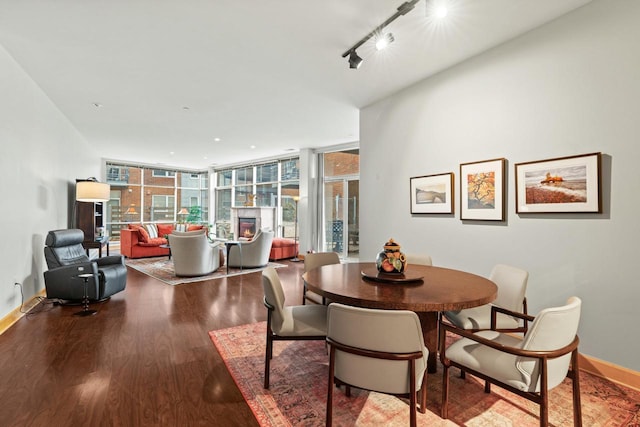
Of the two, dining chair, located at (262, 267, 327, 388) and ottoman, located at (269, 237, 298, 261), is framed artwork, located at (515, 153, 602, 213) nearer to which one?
dining chair, located at (262, 267, 327, 388)

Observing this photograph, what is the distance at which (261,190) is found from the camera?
10.0 meters

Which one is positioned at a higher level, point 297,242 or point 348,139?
point 348,139

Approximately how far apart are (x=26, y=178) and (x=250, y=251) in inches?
145

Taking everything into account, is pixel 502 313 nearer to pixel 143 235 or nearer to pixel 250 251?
pixel 250 251

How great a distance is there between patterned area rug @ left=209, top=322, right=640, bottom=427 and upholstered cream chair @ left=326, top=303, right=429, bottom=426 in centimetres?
48

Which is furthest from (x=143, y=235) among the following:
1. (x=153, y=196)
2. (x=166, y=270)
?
(x=153, y=196)

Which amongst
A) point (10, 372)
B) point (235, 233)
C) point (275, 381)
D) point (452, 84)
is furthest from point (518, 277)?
point (235, 233)

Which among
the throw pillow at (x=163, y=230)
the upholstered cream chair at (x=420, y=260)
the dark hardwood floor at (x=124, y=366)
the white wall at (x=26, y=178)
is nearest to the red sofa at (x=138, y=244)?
Result: the throw pillow at (x=163, y=230)

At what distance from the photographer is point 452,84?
11.4 feet

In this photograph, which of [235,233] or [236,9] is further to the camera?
[235,233]

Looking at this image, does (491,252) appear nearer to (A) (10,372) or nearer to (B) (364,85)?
(B) (364,85)

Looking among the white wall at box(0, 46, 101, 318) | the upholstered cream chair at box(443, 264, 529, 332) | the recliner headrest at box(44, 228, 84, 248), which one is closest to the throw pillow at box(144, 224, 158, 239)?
the white wall at box(0, 46, 101, 318)

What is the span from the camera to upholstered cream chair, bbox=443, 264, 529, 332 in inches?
89.4

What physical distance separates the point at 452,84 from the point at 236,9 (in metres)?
2.38
